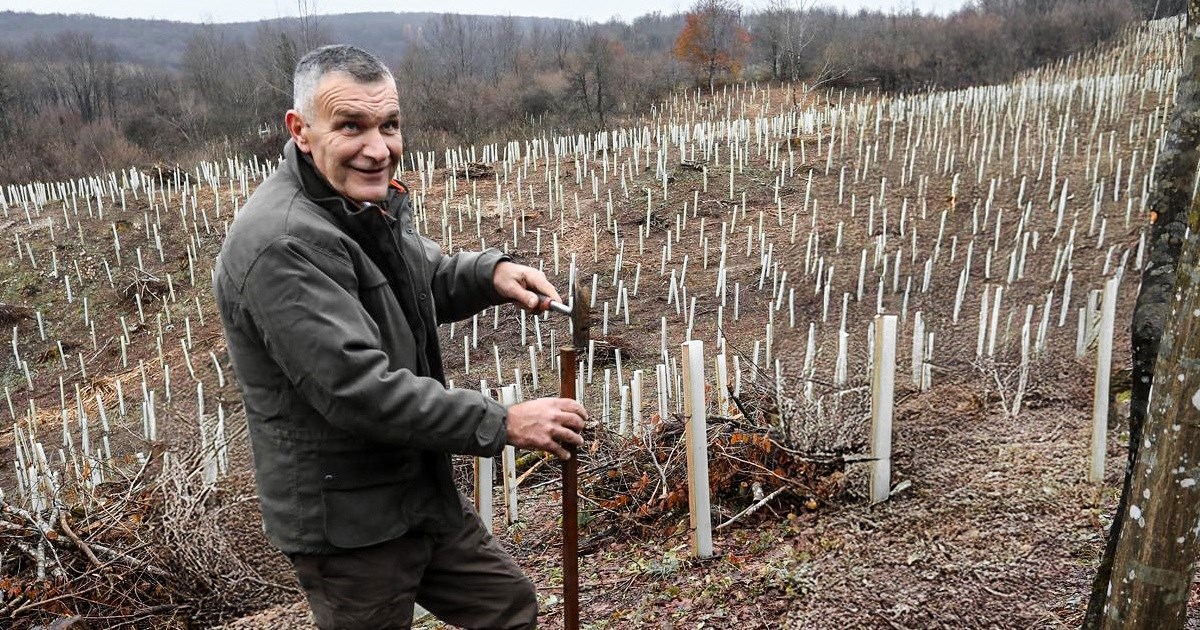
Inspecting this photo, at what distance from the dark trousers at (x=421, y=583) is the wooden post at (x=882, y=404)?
1.73 m

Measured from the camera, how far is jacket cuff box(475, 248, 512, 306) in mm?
2248

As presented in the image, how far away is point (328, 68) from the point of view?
176cm

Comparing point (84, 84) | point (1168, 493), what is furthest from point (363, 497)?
point (84, 84)

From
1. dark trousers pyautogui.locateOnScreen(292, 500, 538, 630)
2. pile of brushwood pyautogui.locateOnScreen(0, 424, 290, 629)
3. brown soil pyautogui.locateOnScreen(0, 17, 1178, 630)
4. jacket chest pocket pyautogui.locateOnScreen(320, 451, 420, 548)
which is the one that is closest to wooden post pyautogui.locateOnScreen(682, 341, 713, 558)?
brown soil pyautogui.locateOnScreen(0, 17, 1178, 630)

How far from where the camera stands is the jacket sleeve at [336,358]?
1.56 metres

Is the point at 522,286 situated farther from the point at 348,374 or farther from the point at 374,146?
the point at 348,374

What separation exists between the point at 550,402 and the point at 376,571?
23.9 inches

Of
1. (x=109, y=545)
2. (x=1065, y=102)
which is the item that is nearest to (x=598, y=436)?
(x=109, y=545)

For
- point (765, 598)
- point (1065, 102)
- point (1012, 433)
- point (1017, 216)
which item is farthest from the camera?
point (1065, 102)

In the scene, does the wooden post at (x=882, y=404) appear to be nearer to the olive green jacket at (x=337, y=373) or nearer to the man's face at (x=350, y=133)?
the olive green jacket at (x=337, y=373)

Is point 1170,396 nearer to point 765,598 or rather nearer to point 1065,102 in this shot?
point 765,598

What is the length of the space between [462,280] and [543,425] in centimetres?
69

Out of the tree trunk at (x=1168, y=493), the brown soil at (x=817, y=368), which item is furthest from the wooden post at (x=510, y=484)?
the tree trunk at (x=1168, y=493)

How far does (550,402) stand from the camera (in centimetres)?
182
